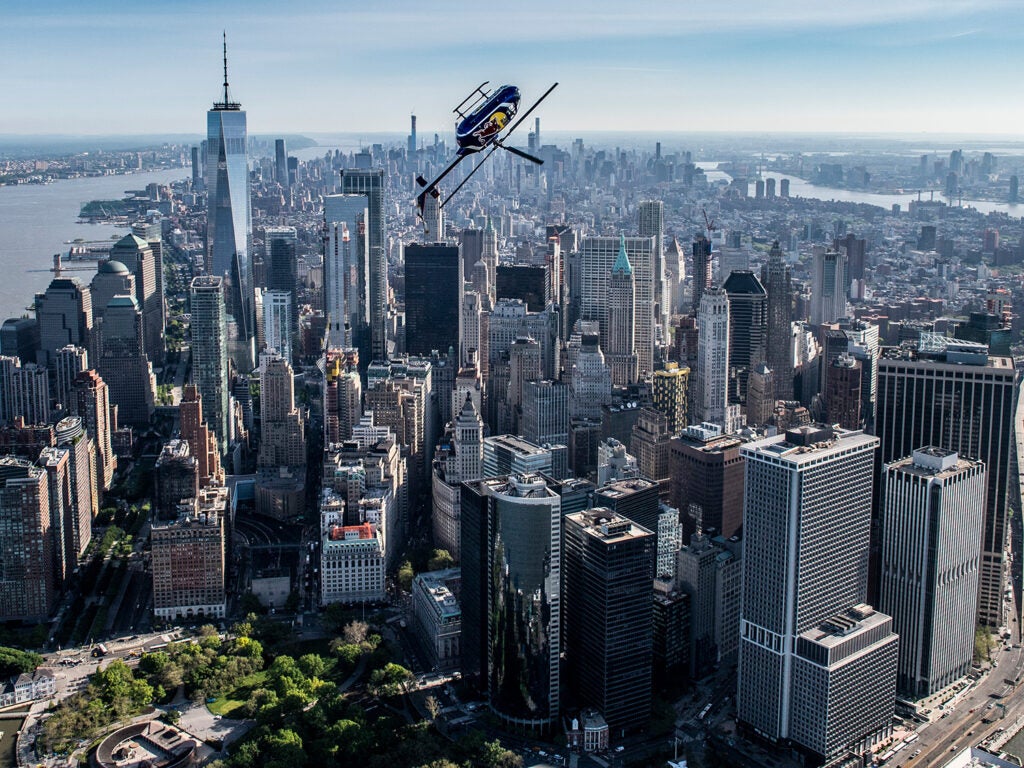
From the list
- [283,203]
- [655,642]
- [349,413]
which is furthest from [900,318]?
[283,203]

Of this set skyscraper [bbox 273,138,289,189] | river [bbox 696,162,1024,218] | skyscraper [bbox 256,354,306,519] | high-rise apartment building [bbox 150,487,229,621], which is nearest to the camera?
high-rise apartment building [bbox 150,487,229,621]

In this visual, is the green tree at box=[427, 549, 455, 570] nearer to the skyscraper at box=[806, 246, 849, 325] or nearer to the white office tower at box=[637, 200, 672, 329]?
the white office tower at box=[637, 200, 672, 329]

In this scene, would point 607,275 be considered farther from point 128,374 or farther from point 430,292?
point 128,374

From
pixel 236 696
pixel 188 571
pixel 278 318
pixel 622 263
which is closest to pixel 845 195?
pixel 622 263

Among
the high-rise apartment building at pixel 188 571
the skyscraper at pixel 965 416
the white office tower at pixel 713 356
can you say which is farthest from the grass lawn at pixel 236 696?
the white office tower at pixel 713 356

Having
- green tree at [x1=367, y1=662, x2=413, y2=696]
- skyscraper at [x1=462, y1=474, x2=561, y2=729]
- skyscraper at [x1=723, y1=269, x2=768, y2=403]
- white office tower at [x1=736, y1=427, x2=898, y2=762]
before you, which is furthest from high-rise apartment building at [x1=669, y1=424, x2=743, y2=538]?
skyscraper at [x1=723, y1=269, x2=768, y2=403]
